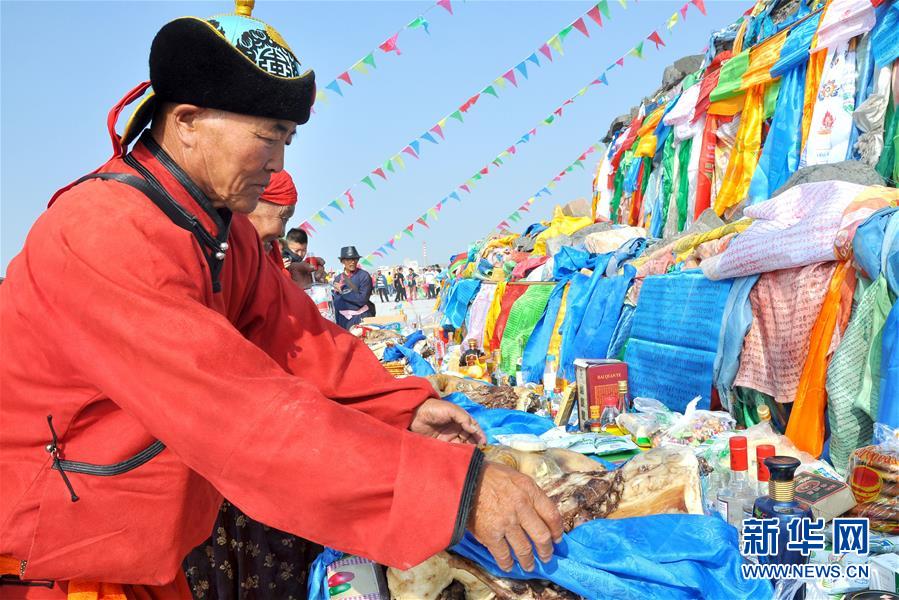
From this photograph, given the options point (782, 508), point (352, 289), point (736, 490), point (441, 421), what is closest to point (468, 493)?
point (441, 421)

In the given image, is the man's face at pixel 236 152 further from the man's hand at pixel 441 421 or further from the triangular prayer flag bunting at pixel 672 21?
the triangular prayer flag bunting at pixel 672 21

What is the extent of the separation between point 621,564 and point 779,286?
2.24 meters

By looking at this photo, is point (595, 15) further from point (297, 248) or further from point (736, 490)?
point (736, 490)

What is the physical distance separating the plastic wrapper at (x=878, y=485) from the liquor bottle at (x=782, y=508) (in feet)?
1.64

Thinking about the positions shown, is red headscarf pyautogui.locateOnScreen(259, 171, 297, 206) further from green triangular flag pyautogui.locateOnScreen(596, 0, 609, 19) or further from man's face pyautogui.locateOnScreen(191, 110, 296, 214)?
green triangular flag pyautogui.locateOnScreen(596, 0, 609, 19)

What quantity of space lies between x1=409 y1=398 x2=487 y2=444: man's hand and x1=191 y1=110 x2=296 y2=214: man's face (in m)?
0.68

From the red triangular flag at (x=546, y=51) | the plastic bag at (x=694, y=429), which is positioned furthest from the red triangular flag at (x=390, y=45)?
the plastic bag at (x=694, y=429)

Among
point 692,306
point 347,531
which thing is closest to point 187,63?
point 347,531

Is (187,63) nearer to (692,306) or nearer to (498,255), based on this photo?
(692,306)

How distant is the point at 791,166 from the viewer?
5688 millimetres

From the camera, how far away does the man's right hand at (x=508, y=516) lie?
3.23ft

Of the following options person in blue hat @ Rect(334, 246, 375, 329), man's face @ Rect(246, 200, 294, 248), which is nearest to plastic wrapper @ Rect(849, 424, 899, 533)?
man's face @ Rect(246, 200, 294, 248)

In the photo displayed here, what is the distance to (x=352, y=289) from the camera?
344 inches

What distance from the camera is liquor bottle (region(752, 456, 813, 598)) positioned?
1.70 metres
